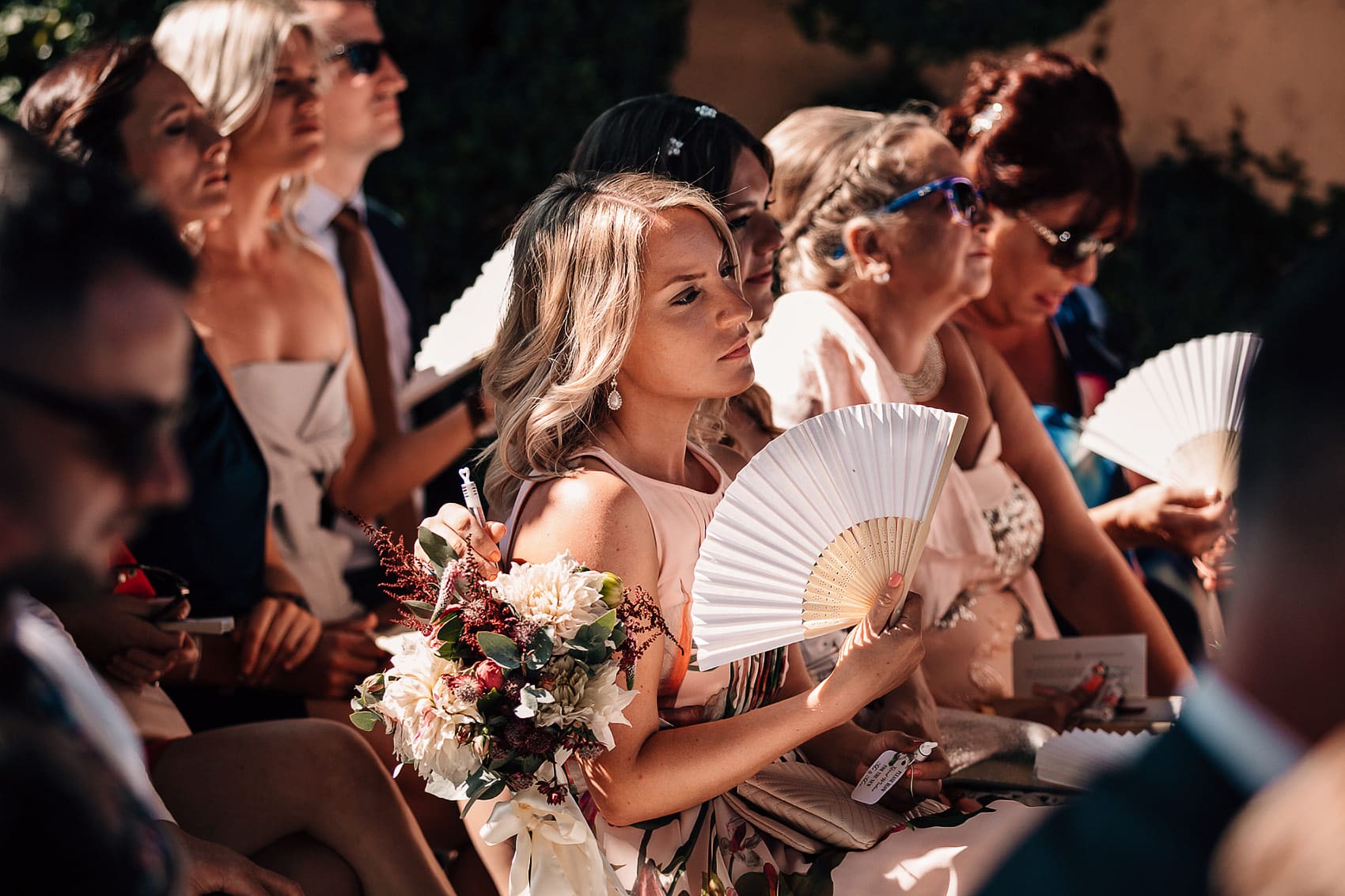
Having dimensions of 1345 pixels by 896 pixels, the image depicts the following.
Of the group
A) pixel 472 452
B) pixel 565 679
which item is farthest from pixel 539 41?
pixel 565 679

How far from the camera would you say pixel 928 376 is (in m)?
3.81

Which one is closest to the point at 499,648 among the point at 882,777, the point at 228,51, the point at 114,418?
the point at 882,777

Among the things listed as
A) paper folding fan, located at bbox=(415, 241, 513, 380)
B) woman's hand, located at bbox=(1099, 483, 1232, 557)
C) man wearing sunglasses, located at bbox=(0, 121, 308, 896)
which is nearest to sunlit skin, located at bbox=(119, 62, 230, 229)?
paper folding fan, located at bbox=(415, 241, 513, 380)

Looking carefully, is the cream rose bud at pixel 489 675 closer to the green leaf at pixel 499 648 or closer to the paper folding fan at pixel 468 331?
the green leaf at pixel 499 648

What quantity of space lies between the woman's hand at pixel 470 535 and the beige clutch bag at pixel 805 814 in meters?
0.65

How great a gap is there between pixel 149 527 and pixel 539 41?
3213 mm

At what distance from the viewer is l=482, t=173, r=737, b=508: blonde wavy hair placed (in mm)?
2617

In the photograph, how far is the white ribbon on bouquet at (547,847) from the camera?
2.27 m

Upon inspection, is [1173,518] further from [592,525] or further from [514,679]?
[514,679]

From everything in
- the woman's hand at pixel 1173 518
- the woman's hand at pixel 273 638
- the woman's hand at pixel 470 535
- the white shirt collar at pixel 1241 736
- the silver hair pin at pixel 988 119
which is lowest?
the woman's hand at pixel 273 638

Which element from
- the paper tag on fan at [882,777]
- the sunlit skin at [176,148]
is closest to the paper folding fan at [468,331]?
the sunlit skin at [176,148]

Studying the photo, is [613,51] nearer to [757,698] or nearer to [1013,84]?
[1013,84]

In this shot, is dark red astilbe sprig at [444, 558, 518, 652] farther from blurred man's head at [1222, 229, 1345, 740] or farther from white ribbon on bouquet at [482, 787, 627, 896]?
blurred man's head at [1222, 229, 1345, 740]

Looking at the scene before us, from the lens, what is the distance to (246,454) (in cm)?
342
